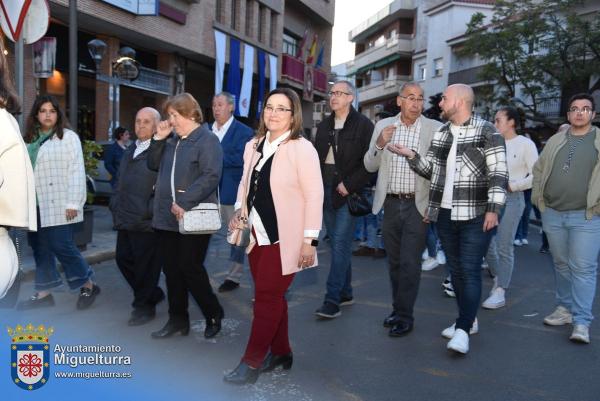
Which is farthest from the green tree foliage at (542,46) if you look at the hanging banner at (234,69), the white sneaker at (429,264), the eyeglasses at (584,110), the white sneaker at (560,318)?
the eyeglasses at (584,110)

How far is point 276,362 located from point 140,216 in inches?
68.8

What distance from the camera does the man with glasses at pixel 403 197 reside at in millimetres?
4734

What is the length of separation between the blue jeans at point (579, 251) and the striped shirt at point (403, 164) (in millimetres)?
1299

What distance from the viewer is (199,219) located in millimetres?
4234

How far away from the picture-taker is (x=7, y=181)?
205cm

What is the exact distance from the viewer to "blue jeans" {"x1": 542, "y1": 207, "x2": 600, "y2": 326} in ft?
15.5

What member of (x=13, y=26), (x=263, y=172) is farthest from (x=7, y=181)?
(x=13, y=26)

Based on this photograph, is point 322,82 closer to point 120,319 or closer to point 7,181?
point 120,319

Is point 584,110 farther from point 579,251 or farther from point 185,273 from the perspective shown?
point 185,273

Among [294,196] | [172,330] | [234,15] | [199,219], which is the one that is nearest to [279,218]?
[294,196]

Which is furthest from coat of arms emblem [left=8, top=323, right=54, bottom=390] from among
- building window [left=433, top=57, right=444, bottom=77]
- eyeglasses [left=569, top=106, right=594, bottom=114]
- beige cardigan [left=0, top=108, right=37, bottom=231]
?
building window [left=433, top=57, right=444, bottom=77]

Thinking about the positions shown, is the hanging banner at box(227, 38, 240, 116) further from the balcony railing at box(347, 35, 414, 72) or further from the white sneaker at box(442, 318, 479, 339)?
the balcony railing at box(347, 35, 414, 72)

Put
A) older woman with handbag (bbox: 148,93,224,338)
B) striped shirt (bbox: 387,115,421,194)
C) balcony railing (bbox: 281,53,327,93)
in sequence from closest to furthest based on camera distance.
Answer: older woman with handbag (bbox: 148,93,224,338) → striped shirt (bbox: 387,115,421,194) → balcony railing (bbox: 281,53,327,93)

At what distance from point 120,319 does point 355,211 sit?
2225mm
